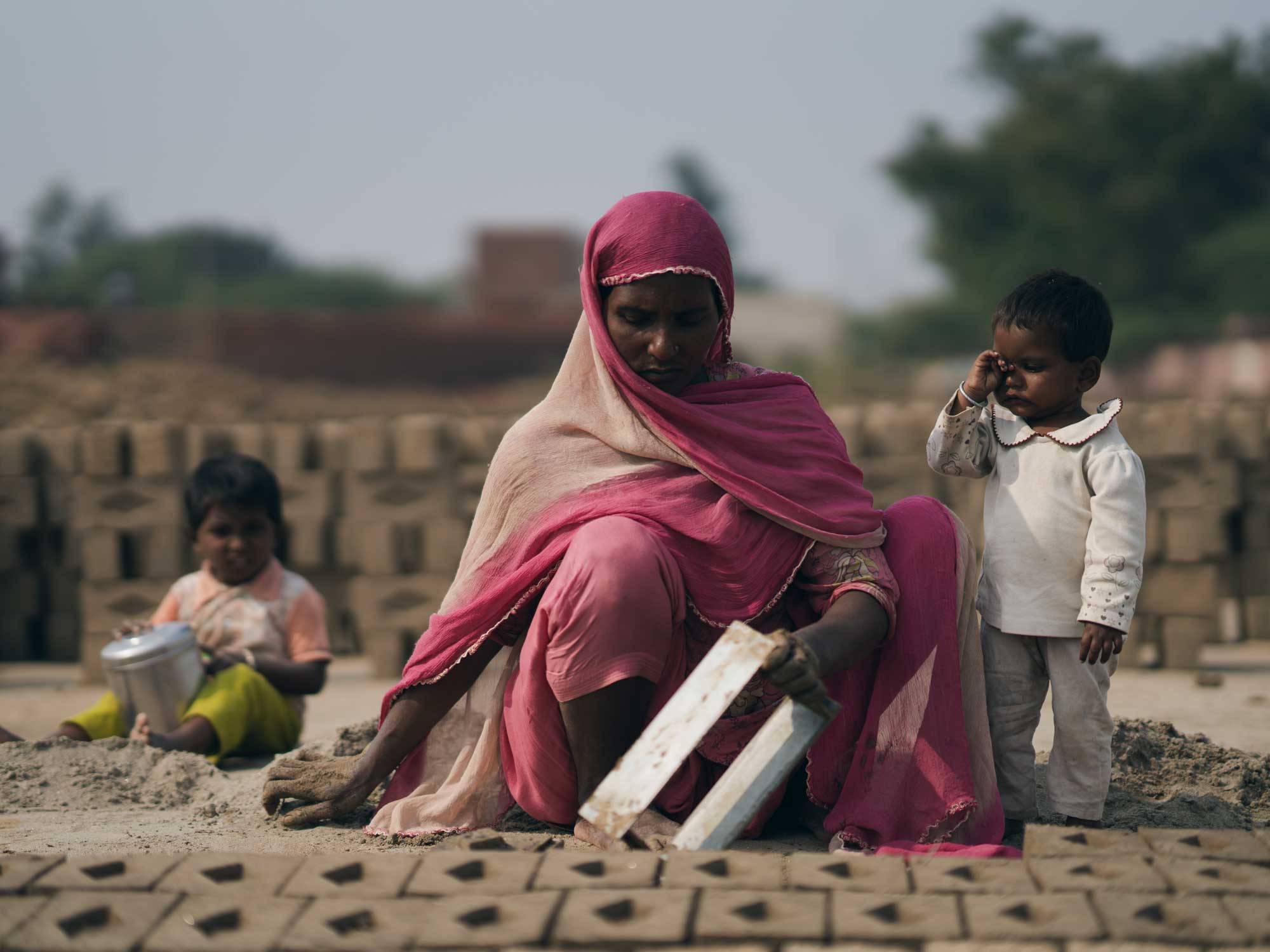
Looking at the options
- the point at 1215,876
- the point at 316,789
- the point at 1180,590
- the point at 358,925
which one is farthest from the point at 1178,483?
the point at 358,925

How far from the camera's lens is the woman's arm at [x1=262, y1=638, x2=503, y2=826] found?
10.3 feet

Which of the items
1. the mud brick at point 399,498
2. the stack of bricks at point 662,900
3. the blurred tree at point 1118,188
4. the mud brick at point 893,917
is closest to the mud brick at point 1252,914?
the stack of bricks at point 662,900

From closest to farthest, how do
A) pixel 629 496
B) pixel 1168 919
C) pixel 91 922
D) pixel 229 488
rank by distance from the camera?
pixel 1168 919, pixel 91 922, pixel 629 496, pixel 229 488

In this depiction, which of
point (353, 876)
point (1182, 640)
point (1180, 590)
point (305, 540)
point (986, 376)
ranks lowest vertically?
point (1182, 640)

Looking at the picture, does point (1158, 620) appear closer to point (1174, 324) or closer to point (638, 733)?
point (638, 733)

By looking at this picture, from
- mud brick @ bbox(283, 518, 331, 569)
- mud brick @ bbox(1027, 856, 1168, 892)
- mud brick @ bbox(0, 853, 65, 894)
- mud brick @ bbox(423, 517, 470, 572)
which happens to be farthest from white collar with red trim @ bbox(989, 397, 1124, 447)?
mud brick @ bbox(283, 518, 331, 569)

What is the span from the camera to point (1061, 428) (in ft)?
10.3

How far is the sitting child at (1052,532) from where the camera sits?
9.84ft

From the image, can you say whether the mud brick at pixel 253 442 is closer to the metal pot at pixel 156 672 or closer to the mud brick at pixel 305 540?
the mud brick at pixel 305 540

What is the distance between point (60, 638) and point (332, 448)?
76.0 inches

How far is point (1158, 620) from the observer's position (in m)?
6.57

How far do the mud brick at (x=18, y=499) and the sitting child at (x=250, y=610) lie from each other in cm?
305

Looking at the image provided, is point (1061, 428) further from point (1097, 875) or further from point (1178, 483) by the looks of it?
point (1178, 483)

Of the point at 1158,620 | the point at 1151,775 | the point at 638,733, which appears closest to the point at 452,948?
the point at 638,733
